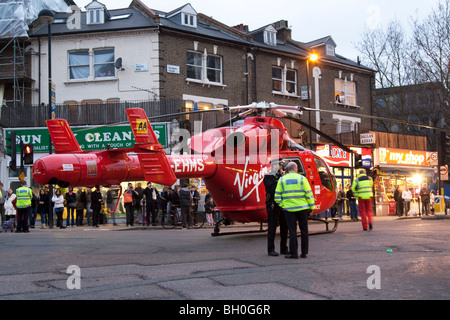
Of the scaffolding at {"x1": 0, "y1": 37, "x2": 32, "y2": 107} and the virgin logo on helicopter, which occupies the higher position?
the scaffolding at {"x1": 0, "y1": 37, "x2": 32, "y2": 107}

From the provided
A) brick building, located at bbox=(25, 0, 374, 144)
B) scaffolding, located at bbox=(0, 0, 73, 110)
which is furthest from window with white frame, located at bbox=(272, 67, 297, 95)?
scaffolding, located at bbox=(0, 0, 73, 110)

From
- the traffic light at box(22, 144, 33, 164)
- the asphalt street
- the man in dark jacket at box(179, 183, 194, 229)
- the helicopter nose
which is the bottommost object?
the asphalt street

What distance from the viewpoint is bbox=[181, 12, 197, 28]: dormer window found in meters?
28.1

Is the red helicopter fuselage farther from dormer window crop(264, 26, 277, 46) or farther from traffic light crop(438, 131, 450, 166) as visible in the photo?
dormer window crop(264, 26, 277, 46)

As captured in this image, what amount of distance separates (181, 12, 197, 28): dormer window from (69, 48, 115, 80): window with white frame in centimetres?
451

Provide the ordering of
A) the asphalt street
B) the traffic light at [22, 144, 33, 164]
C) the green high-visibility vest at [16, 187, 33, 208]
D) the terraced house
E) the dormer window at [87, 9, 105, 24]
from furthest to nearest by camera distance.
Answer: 1. the dormer window at [87, 9, 105, 24]
2. the terraced house
3. the green high-visibility vest at [16, 187, 33, 208]
4. the traffic light at [22, 144, 33, 164]
5. the asphalt street

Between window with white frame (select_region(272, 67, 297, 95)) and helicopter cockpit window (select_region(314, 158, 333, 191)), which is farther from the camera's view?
window with white frame (select_region(272, 67, 297, 95))

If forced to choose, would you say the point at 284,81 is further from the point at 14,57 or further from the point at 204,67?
the point at 14,57

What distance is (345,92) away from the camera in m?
35.1

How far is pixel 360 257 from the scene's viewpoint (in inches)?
359

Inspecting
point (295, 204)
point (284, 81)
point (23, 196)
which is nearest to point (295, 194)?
point (295, 204)

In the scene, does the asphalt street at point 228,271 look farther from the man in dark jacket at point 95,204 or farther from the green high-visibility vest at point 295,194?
the man in dark jacket at point 95,204
